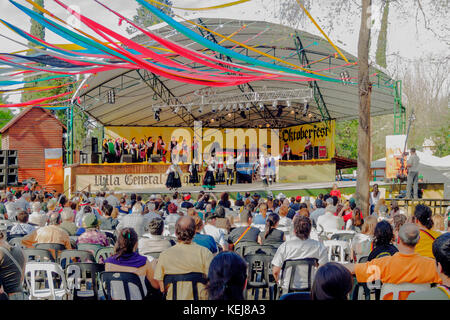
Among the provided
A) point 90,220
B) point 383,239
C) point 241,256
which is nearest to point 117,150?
point 90,220

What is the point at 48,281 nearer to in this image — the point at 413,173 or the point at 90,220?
the point at 90,220

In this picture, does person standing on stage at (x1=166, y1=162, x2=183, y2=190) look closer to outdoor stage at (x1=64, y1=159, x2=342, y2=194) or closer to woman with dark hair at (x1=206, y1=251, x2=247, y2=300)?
outdoor stage at (x1=64, y1=159, x2=342, y2=194)

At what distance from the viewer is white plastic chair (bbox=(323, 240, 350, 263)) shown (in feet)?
18.9

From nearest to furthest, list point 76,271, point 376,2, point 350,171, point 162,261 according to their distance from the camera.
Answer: point 162,261 → point 76,271 → point 376,2 → point 350,171

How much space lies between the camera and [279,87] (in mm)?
22094

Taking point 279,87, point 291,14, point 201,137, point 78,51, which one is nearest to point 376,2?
point 291,14

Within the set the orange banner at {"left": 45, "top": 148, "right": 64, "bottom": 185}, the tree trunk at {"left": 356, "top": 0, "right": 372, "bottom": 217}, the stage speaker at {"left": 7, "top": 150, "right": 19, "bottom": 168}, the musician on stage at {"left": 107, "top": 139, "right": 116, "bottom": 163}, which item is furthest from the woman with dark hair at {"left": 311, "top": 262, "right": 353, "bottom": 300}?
the orange banner at {"left": 45, "top": 148, "right": 64, "bottom": 185}

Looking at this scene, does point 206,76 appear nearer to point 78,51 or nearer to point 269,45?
point 78,51

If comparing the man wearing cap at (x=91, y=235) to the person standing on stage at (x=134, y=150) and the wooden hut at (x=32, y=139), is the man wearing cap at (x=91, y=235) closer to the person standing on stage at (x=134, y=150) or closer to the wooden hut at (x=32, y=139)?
the person standing on stage at (x=134, y=150)

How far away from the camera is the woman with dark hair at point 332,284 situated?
2215 mm

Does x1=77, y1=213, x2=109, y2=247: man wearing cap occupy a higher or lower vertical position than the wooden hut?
lower

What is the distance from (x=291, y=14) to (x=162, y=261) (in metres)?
9.07

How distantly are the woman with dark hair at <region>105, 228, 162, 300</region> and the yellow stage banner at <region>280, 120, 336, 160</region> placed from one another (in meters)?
19.4

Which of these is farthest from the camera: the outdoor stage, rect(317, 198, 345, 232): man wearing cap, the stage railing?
the outdoor stage
